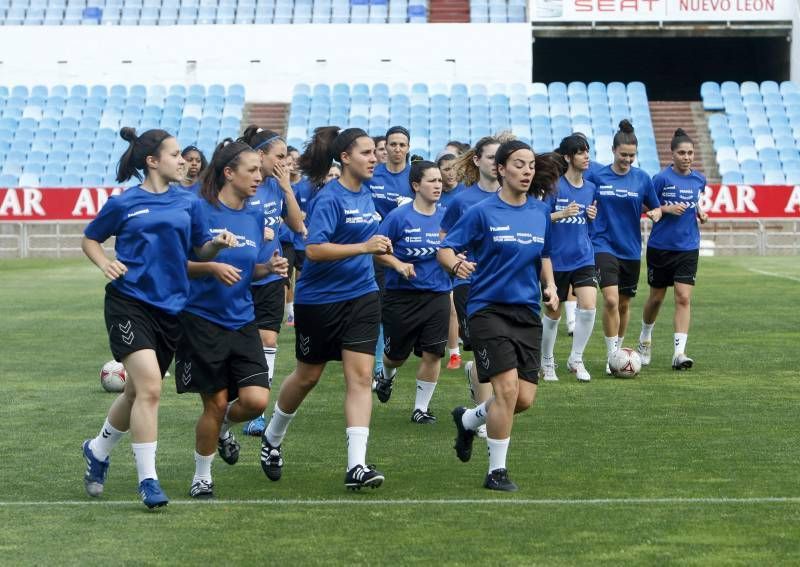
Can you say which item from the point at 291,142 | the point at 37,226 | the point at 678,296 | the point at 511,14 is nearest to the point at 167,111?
the point at 291,142

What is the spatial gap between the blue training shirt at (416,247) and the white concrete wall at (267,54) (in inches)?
1290

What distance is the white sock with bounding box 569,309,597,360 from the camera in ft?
44.6

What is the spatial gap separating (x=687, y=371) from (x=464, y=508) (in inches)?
267

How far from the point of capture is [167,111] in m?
42.0

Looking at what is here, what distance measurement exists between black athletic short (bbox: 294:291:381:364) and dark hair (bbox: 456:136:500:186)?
7.33 feet

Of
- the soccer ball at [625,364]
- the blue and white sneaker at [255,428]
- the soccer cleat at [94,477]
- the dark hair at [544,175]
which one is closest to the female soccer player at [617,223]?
the soccer ball at [625,364]

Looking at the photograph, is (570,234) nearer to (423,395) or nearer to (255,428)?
(423,395)

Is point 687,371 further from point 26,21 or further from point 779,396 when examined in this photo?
point 26,21

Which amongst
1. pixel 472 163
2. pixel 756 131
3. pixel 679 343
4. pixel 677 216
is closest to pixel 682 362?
pixel 679 343

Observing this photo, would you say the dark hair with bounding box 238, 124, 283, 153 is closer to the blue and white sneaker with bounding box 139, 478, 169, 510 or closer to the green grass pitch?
the green grass pitch

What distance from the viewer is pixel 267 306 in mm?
11414

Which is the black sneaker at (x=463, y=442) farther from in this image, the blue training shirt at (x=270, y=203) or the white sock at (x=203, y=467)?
the blue training shirt at (x=270, y=203)

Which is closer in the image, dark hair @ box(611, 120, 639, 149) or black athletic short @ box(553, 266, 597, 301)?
black athletic short @ box(553, 266, 597, 301)

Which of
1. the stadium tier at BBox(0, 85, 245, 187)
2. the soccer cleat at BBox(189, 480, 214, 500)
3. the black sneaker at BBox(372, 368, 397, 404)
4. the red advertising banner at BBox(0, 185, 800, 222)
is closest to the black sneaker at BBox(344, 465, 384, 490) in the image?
the soccer cleat at BBox(189, 480, 214, 500)
